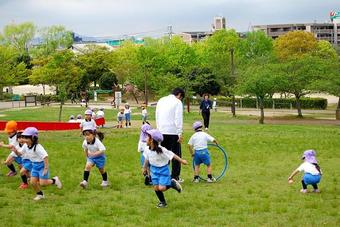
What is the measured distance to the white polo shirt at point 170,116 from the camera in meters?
10.7

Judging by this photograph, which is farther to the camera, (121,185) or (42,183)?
(121,185)

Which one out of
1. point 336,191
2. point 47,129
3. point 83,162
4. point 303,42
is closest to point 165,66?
point 303,42

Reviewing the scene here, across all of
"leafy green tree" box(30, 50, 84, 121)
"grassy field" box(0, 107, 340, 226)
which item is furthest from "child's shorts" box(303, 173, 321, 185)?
"leafy green tree" box(30, 50, 84, 121)

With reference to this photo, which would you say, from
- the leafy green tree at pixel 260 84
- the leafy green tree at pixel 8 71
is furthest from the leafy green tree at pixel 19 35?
the leafy green tree at pixel 260 84

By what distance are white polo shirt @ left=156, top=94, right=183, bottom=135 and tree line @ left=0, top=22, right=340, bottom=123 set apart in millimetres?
26945

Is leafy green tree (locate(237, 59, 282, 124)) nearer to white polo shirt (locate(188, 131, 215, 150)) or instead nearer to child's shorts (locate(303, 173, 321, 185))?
white polo shirt (locate(188, 131, 215, 150))

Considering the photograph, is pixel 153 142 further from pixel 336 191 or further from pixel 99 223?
pixel 336 191

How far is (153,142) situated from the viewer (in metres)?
9.12

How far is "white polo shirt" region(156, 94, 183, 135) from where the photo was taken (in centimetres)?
1067

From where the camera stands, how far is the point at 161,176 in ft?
29.9

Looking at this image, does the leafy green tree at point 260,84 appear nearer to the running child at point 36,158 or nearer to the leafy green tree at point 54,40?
the running child at point 36,158

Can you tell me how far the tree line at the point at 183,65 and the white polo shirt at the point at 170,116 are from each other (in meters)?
26.9

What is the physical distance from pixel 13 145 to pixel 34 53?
82699 millimetres

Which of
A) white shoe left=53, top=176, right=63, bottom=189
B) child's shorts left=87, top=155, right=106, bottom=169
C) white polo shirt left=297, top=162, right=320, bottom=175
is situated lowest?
white shoe left=53, top=176, right=63, bottom=189
